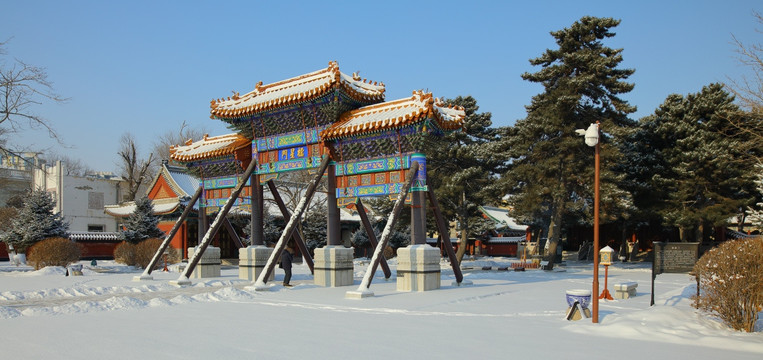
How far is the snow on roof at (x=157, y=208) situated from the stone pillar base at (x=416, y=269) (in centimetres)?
2309

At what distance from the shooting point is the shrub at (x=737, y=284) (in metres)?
8.47

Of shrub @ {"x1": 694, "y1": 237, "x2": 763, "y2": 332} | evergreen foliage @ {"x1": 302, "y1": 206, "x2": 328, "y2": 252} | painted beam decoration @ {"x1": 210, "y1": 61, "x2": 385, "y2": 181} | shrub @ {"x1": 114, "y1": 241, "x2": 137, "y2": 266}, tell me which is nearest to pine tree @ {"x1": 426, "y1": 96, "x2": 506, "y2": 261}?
evergreen foliage @ {"x1": 302, "y1": 206, "x2": 328, "y2": 252}

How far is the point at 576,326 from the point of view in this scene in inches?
364

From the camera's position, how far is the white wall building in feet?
169

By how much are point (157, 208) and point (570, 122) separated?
24.9m

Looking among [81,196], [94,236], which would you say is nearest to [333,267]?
[94,236]

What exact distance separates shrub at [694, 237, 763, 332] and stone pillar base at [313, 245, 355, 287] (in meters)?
10.1

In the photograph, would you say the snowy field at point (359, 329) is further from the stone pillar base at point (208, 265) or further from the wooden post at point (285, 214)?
the stone pillar base at point (208, 265)

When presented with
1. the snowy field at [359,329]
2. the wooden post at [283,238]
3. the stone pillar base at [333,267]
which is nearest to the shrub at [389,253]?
the stone pillar base at [333,267]

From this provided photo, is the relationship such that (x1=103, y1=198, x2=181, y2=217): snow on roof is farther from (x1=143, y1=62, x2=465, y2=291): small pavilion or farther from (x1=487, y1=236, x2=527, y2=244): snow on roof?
(x1=487, y1=236, x2=527, y2=244): snow on roof

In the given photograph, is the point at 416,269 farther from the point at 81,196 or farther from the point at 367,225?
the point at 81,196

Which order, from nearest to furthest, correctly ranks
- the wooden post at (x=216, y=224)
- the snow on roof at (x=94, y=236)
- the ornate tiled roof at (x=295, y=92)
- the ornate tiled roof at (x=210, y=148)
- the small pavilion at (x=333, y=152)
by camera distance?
the small pavilion at (x=333, y=152), the ornate tiled roof at (x=295, y=92), the wooden post at (x=216, y=224), the ornate tiled roof at (x=210, y=148), the snow on roof at (x=94, y=236)

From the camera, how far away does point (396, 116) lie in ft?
51.5

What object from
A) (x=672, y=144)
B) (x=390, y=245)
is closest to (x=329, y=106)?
(x=672, y=144)
